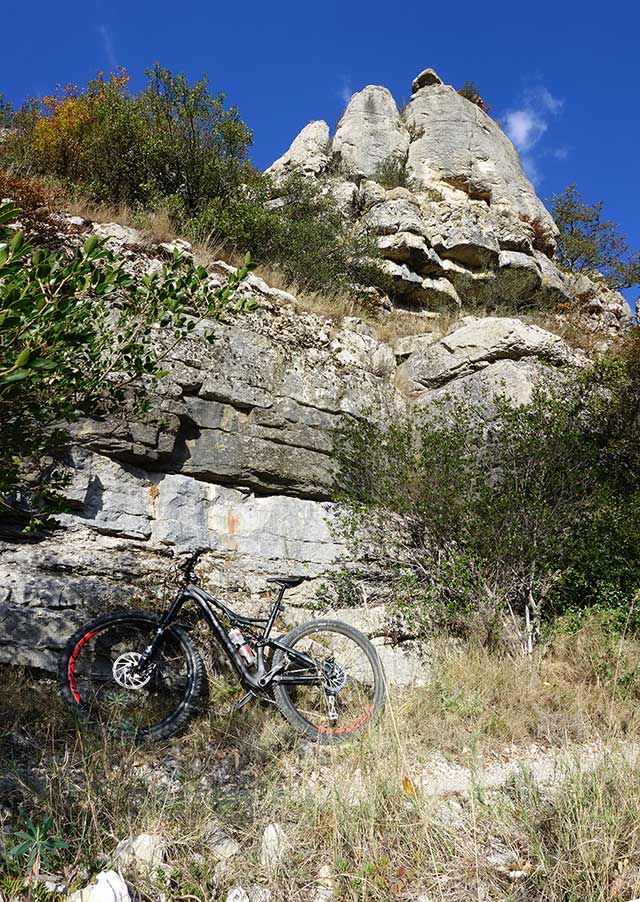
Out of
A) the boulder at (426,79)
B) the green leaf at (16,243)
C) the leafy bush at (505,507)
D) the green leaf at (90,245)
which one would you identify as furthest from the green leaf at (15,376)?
the boulder at (426,79)

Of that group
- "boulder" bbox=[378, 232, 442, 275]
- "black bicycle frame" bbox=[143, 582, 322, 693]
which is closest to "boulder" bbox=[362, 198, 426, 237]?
"boulder" bbox=[378, 232, 442, 275]

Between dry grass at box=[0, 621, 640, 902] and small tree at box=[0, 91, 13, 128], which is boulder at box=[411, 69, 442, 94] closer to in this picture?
small tree at box=[0, 91, 13, 128]

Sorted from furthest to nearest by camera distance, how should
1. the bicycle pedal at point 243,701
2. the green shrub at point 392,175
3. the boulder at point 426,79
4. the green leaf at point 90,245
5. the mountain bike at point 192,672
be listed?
the boulder at point 426,79, the green shrub at point 392,175, the bicycle pedal at point 243,701, the mountain bike at point 192,672, the green leaf at point 90,245

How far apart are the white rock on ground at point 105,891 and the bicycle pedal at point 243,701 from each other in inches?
81.2

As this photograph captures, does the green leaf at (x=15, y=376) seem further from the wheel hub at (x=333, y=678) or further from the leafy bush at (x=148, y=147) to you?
the leafy bush at (x=148, y=147)

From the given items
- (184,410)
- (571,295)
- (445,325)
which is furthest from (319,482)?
(571,295)

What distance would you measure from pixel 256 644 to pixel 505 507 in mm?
3063

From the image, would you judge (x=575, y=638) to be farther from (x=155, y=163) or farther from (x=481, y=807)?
(x=155, y=163)

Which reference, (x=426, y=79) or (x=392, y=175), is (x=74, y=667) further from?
(x=426, y=79)

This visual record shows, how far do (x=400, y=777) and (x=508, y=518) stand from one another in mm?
3533

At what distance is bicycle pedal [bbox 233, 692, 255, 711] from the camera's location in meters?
4.36

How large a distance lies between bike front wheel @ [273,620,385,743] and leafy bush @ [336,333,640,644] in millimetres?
961

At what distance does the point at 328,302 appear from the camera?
9914mm

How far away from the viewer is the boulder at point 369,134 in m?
18.4
